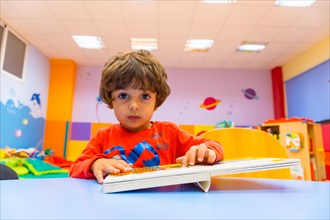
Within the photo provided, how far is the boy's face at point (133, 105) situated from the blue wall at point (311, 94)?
11.8ft

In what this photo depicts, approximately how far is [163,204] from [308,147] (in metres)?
3.04

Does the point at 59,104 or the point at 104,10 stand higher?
the point at 104,10

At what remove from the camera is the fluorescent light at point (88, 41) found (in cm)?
363

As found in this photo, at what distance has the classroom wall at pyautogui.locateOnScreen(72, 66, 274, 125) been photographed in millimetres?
4617

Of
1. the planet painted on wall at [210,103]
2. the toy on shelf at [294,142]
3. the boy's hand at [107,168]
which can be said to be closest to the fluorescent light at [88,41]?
the planet painted on wall at [210,103]

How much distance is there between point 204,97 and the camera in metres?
4.75

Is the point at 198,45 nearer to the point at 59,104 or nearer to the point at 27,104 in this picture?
the point at 59,104

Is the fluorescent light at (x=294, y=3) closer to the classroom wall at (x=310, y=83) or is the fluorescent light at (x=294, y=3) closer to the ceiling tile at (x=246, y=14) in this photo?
the ceiling tile at (x=246, y=14)

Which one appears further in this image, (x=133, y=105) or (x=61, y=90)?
(x=61, y=90)

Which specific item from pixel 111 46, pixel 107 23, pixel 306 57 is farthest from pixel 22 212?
pixel 306 57

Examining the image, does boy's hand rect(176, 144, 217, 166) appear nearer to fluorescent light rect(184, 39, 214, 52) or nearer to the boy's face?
the boy's face

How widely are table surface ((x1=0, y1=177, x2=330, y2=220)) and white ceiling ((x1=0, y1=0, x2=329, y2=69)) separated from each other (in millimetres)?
2662

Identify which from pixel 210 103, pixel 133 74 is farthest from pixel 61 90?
pixel 133 74

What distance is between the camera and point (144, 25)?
3232 mm
